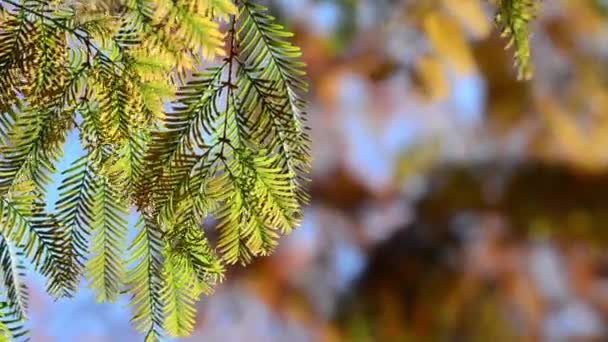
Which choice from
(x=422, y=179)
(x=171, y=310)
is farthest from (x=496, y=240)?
(x=171, y=310)

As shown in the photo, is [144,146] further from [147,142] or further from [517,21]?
[517,21]

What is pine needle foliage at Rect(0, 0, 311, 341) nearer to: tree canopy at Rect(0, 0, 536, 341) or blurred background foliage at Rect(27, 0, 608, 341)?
tree canopy at Rect(0, 0, 536, 341)

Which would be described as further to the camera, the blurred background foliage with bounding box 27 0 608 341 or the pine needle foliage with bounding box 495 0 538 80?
the blurred background foliage with bounding box 27 0 608 341

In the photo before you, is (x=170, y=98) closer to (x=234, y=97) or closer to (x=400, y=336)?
(x=234, y=97)

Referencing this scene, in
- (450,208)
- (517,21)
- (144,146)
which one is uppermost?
(517,21)

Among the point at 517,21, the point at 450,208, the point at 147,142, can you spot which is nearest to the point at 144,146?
the point at 147,142

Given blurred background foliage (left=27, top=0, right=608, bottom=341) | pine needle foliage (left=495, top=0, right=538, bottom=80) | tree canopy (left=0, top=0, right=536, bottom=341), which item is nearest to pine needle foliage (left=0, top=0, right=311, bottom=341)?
tree canopy (left=0, top=0, right=536, bottom=341)
